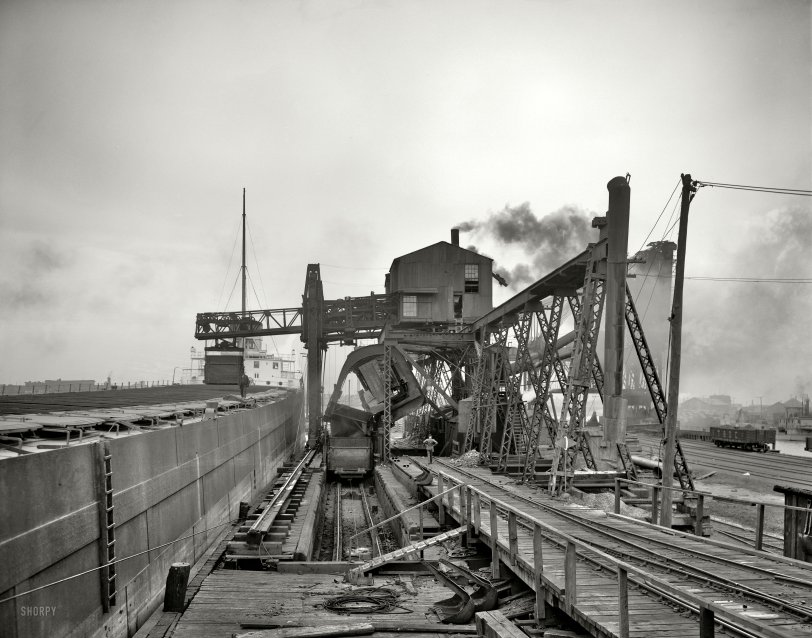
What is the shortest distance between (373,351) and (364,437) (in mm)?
5468

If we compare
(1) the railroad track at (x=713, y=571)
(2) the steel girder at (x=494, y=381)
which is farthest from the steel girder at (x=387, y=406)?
(1) the railroad track at (x=713, y=571)

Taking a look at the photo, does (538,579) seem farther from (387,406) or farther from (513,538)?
(387,406)

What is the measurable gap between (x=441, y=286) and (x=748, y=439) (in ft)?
85.5

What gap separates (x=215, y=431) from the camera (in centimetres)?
1636

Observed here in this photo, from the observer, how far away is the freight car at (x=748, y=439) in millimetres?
44531

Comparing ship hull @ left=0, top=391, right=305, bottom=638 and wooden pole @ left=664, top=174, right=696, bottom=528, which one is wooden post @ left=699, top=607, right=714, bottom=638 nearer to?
ship hull @ left=0, top=391, right=305, bottom=638

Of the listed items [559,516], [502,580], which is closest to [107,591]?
[502,580]

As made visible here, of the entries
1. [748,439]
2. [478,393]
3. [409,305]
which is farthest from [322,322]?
[748,439]

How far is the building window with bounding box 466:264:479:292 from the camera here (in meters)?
43.2

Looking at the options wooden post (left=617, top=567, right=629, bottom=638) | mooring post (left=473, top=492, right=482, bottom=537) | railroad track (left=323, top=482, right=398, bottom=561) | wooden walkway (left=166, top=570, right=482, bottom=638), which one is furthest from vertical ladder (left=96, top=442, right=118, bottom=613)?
wooden post (left=617, top=567, right=629, bottom=638)

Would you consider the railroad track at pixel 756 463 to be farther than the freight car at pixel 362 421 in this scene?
Yes

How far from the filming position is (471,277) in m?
43.2

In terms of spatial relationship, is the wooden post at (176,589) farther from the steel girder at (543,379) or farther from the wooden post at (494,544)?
the steel girder at (543,379)

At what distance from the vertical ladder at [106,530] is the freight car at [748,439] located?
47.4 m
